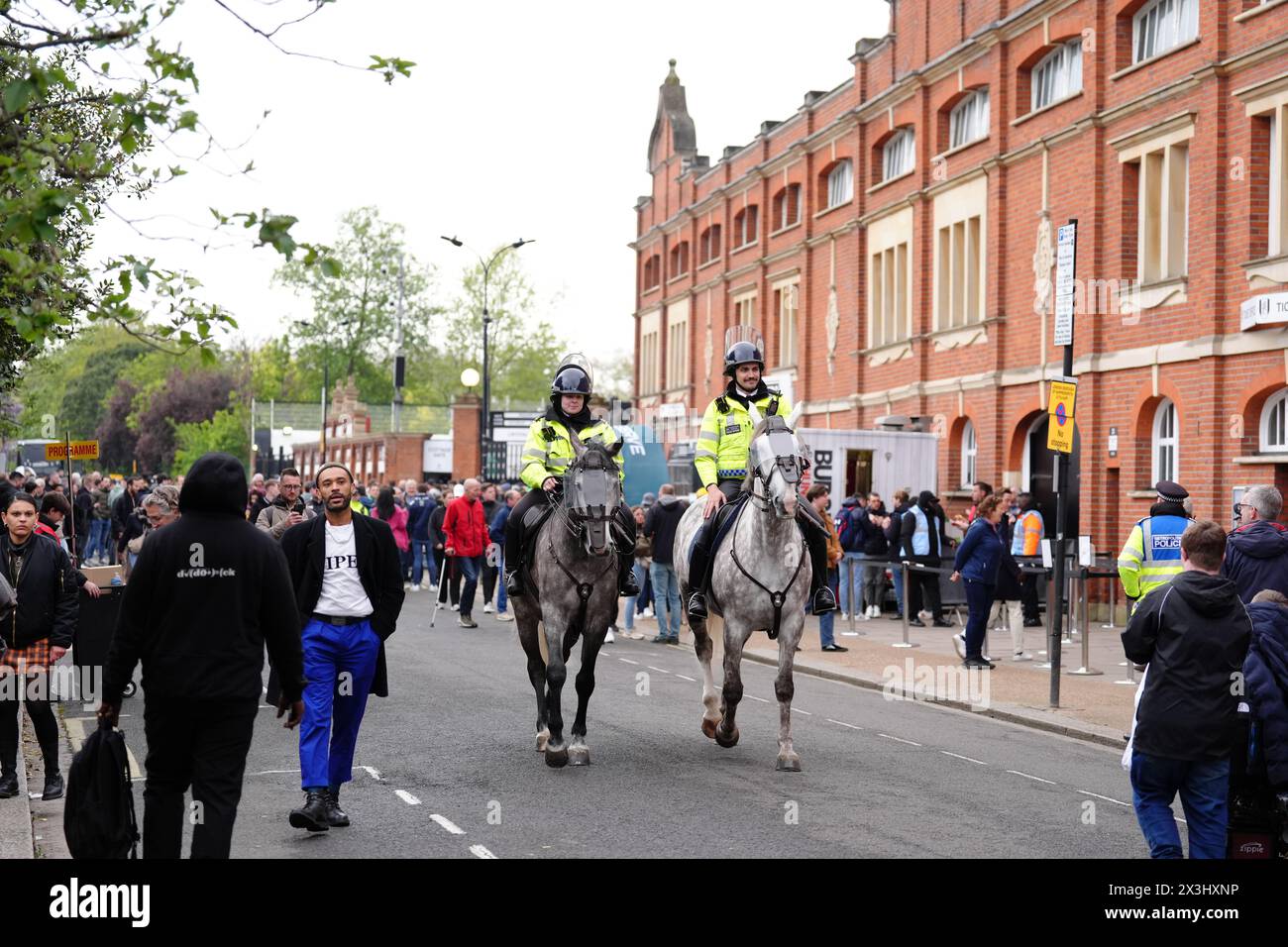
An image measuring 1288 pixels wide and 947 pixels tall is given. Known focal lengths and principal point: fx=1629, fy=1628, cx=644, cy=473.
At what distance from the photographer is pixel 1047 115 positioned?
30734 millimetres

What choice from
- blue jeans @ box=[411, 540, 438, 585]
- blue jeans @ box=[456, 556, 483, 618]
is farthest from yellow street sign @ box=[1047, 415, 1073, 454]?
blue jeans @ box=[411, 540, 438, 585]

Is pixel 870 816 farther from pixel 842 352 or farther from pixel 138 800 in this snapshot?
pixel 842 352

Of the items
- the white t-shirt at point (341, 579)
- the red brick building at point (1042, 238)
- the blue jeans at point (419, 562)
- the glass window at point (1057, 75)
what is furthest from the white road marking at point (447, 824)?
the glass window at point (1057, 75)

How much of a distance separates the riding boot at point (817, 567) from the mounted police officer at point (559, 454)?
1312 millimetres

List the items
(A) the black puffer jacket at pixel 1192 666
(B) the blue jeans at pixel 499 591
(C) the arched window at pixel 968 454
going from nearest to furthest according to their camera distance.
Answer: (A) the black puffer jacket at pixel 1192 666, (B) the blue jeans at pixel 499 591, (C) the arched window at pixel 968 454

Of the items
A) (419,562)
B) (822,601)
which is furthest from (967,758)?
(419,562)

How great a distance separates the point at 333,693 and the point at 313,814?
662 millimetres

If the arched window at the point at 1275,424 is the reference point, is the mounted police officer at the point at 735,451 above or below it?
below

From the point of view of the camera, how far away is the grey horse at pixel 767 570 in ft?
36.7

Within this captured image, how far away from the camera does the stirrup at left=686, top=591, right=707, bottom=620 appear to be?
12.4 meters

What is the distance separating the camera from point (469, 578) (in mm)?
24812

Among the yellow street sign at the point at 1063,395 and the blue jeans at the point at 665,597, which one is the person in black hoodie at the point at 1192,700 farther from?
the blue jeans at the point at 665,597

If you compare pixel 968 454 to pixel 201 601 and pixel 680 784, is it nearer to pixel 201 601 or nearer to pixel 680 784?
pixel 680 784

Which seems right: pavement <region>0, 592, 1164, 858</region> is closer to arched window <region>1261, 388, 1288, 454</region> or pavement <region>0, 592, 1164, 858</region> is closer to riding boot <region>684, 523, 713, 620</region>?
riding boot <region>684, 523, 713, 620</region>
